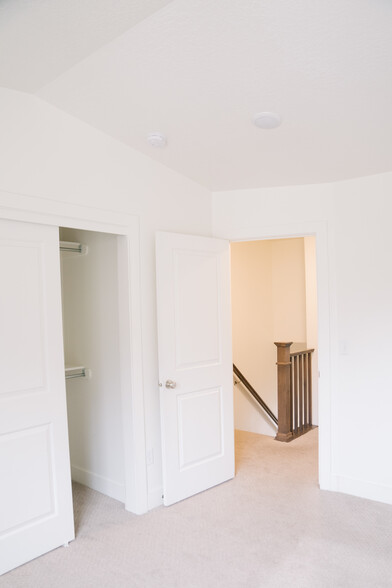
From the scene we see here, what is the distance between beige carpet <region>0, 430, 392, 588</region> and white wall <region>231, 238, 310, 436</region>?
1641mm

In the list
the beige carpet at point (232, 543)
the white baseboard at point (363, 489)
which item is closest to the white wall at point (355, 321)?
the white baseboard at point (363, 489)

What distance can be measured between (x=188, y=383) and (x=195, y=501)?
34.1 inches

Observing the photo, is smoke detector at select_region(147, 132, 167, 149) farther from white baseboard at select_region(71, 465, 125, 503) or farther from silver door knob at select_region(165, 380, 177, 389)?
white baseboard at select_region(71, 465, 125, 503)

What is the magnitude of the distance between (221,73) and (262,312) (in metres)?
3.33

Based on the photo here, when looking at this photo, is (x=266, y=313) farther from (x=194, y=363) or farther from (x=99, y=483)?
(x=99, y=483)

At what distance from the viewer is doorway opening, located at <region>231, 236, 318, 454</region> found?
4.93 metres

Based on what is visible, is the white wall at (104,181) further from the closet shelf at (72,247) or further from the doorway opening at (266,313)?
the doorway opening at (266,313)

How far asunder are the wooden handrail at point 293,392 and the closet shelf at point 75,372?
2.08m

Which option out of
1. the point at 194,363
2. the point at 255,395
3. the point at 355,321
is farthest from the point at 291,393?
the point at 194,363

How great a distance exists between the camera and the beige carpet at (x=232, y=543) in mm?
2203

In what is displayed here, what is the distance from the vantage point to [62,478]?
8.37 ft

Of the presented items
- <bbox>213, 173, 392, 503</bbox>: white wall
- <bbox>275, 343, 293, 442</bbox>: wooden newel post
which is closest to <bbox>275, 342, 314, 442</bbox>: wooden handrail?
<bbox>275, 343, 293, 442</bbox>: wooden newel post

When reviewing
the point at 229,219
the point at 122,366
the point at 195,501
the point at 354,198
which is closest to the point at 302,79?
the point at 354,198

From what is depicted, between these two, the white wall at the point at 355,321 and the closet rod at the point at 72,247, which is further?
the closet rod at the point at 72,247
